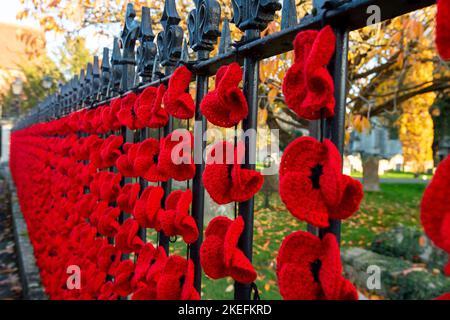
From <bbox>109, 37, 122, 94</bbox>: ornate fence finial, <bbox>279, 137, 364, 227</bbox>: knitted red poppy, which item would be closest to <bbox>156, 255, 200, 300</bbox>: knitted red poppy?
<bbox>279, 137, 364, 227</bbox>: knitted red poppy

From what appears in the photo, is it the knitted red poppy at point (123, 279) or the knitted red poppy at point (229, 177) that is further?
the knitted red poppy at point (123, 279)

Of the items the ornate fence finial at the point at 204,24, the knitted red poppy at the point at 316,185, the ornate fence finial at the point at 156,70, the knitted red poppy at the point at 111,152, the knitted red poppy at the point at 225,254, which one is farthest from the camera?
the knitted red poppy at the point at 111,152

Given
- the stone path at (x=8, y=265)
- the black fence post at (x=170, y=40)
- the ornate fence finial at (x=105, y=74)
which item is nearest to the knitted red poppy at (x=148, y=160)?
the black fence post at (x=170, y=40)

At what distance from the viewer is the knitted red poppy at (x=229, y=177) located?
1115 millimetres

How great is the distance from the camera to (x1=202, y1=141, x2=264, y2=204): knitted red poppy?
1.12 m

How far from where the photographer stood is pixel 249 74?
1.21 m

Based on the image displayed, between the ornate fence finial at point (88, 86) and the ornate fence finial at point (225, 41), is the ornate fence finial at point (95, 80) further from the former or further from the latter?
the ornate fence finial at point (225, 41)

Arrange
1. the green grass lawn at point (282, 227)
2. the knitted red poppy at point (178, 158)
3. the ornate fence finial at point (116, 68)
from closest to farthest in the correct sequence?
the knitted red poppy at point (178, 158), the ornate fence finial at point (116, 68), the green grass lawn at point (282, 227)

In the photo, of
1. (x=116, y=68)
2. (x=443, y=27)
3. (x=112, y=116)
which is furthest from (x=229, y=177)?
(x=116, y=68)

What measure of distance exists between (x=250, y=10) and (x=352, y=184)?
2.04ft

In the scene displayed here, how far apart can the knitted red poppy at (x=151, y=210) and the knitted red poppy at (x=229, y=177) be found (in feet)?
1.78

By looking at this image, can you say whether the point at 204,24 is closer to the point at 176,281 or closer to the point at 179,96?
the point at 179,96
